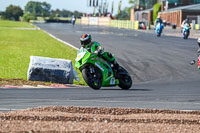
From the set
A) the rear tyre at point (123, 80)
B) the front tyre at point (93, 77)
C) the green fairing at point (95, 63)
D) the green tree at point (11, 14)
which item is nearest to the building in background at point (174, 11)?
the green tree at point (11, 14)

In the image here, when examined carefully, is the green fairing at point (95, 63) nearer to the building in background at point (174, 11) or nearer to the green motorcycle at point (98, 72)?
the green motorcycle at point (98, 72)

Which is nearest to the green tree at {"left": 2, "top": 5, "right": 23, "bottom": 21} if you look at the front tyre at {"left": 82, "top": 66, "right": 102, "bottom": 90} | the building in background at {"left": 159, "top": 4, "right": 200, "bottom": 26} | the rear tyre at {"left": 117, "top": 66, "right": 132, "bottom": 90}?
the building in background at {"left": 159, "top": 4, "right": 200, "bottom": 26}

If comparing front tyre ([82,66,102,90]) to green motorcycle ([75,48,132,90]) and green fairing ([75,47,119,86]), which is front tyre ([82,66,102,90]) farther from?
green fairing ([75,47,119,86])

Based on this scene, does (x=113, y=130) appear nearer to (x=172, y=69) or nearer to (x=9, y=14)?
(x=172, y=69)

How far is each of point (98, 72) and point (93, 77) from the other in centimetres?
18

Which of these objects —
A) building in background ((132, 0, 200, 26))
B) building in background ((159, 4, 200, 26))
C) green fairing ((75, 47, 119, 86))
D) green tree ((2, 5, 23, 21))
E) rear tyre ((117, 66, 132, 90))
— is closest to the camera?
green fairing ((75, 47, 119, 86))

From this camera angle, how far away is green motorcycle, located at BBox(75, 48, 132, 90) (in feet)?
45.9

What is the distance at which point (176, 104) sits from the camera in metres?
11.5

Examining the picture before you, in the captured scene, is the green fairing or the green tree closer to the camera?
the green fairing

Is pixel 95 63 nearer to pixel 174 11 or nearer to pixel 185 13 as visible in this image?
pixel 185 13

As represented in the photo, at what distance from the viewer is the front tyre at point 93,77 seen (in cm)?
1416

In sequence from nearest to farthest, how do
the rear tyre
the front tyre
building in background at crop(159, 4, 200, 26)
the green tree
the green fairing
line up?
the green fairing → the front tyre → the rear tyre → building in background at crop(159, 4, 200, 26) → the green tree

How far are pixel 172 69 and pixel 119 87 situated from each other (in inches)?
262

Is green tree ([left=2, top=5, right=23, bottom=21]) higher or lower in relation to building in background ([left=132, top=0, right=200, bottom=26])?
lower
